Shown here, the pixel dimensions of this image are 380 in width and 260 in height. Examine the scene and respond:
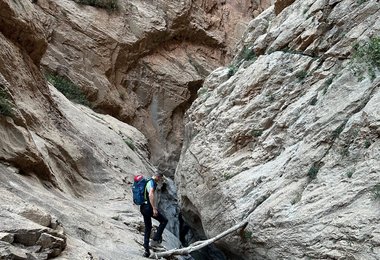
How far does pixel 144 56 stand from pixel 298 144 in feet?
68.1

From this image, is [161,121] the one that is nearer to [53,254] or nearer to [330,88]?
[330,88]

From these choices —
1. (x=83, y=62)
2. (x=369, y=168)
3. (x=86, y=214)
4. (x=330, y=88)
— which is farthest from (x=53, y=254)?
(x=83, y=62)

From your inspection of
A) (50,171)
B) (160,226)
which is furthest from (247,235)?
(50,171)

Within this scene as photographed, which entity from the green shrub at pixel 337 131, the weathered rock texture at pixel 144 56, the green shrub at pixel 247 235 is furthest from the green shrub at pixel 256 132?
the weathered rock texture at pixel 144 56

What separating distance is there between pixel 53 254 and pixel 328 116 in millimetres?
6347

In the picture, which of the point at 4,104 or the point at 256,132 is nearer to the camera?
the point at 4,104

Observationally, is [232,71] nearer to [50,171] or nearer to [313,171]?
[50,171]

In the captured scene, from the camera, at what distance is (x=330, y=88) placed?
10727 mm

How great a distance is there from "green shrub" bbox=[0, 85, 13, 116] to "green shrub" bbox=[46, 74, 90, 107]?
47.5 feet

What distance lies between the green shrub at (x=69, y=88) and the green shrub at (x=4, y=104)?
47.5 feet

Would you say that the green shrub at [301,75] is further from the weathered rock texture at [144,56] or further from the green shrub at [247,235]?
the weathered rock texture at [144,56]

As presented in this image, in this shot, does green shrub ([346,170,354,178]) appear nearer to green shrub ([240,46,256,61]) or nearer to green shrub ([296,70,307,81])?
green shrub ([296,70,307,81])

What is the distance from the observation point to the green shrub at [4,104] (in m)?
10.3

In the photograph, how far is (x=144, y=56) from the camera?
1179 inches
